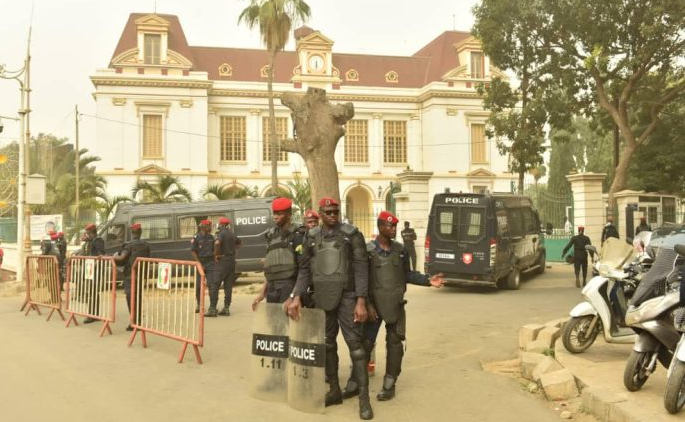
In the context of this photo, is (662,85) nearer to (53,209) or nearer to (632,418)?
(632,418)

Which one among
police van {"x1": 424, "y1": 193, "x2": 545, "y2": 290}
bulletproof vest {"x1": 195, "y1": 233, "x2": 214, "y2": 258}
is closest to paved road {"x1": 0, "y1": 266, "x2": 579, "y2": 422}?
bulletproof vest {"x1": 195, "y1": 233, "x2": 214, "y2": 258}

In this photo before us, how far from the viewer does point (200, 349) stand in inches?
297

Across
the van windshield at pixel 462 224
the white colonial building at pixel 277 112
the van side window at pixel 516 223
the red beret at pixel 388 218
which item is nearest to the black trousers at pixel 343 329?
the red beret at pixel 388 218

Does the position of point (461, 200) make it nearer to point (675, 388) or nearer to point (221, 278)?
point (221, 278)

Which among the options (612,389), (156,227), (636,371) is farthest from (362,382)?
(156,227)

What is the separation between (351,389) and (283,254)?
1398 mm

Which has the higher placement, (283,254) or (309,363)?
(283,254)

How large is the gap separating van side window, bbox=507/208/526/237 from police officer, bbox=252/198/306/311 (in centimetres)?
902

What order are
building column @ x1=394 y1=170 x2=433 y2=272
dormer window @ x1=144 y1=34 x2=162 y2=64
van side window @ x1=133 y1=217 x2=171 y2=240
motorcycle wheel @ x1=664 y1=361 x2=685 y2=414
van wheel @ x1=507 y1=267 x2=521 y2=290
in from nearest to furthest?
1. motorcycle wheel @ x1=664 y1=361 x2=685 y2=414
2. van wheel @ x1=507 y1=267 x2=521 y2=290
3. van side window @ x1=133 y1=217 x2=171 y2=240
4. building column @ x1=394 y1=170 x2=433 y2=272
5. dormer window @ x1=144 y1=34 x2=162 y2=64

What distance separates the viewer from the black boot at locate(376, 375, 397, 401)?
5.34 metres

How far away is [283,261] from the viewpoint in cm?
580

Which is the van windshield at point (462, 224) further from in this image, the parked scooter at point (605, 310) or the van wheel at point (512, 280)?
the parked scooter at point (605, 310)

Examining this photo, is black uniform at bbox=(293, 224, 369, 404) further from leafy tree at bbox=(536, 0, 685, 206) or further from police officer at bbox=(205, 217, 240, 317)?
leafy tree at bbox=(536, 0, 685, 206)

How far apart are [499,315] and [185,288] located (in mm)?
5428
